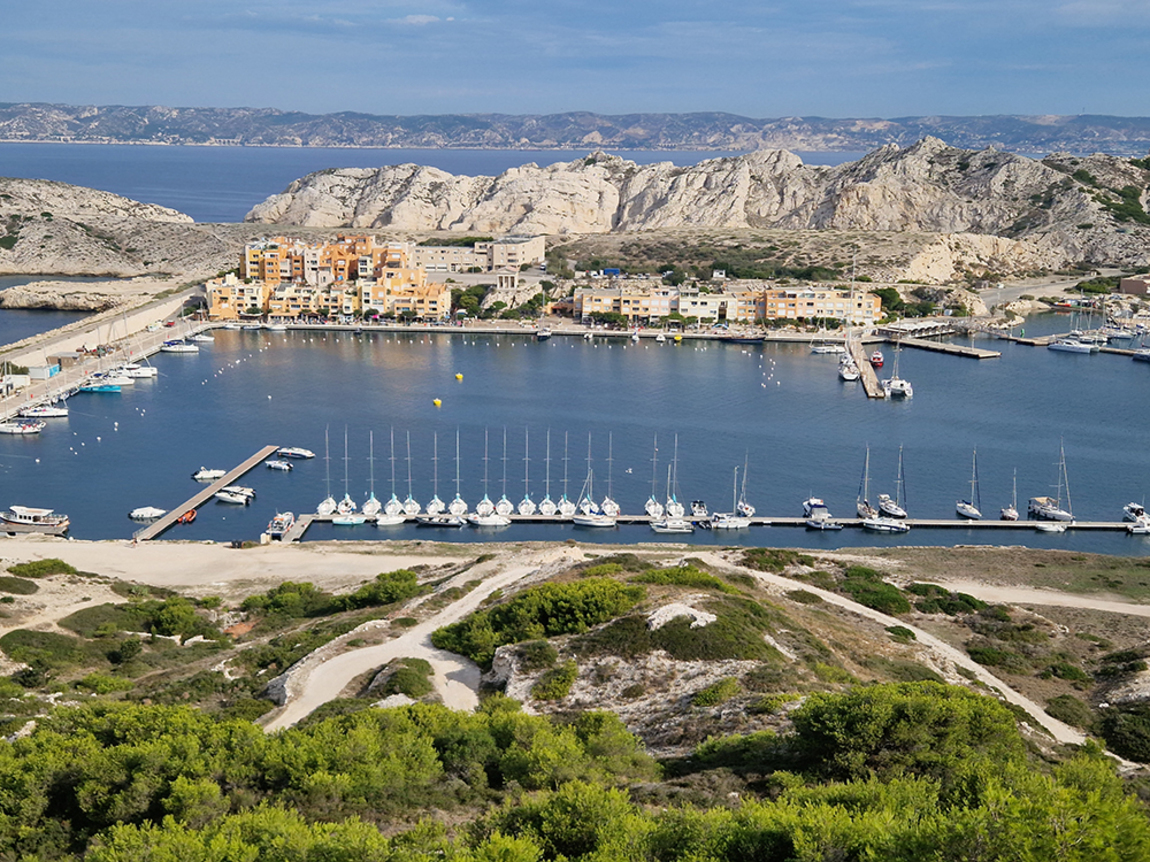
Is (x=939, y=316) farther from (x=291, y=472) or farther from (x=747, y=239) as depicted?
(x=291, y=472)

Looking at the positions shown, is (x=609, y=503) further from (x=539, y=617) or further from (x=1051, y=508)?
(x=539, y=617)

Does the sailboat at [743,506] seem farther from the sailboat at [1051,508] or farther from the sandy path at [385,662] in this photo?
the sandy path at [385,662]

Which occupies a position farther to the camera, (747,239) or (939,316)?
(747,239)

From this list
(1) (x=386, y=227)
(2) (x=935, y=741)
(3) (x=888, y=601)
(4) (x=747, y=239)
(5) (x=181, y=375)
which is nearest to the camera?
(2) (x=935, y=741)

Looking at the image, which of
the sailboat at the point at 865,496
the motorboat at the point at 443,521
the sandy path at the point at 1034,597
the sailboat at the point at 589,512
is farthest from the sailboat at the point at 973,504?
the motorboat at the point at 443,521

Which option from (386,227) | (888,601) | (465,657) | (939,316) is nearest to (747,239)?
(939,316)

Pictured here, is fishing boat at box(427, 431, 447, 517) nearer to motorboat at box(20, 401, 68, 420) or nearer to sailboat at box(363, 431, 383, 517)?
sailboat at box(363, 431, 383, 517)

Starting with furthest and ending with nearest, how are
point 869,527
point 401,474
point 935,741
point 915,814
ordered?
point 401,474 → point 869,527 → point 935,741 → point 915,814
